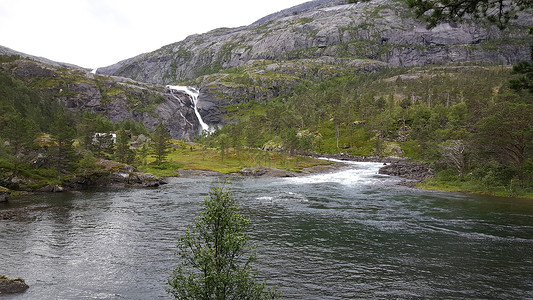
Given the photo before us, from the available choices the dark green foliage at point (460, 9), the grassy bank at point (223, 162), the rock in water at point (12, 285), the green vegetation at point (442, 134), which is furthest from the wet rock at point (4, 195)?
the green vegetation at point (442, 134)

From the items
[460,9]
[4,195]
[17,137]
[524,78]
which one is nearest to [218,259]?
[460,9]

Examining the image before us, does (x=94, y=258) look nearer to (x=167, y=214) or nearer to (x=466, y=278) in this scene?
(x=167, y=214)

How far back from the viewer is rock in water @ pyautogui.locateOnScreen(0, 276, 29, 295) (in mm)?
20266

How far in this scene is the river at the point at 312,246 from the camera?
71.6ft

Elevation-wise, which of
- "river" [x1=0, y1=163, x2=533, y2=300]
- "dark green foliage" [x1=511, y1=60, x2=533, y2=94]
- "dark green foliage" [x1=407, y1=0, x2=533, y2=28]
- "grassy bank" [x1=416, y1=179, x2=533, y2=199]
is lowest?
"river" [x1=0, y1=163, x2=533, y2=300]

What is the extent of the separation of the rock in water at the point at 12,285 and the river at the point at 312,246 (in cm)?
76

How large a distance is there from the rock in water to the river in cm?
76

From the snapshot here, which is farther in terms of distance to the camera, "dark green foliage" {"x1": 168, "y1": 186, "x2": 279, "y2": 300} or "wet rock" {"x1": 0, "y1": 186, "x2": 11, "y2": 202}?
"wet rock" {"x1": 0, "y1": 186, "x2": 11, "y2": 202}

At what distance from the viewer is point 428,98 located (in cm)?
19525

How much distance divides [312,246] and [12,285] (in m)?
24.5

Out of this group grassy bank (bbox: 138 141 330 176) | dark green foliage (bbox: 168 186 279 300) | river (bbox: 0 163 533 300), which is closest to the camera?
dark green foliage (bbox: 168 186 279 300)

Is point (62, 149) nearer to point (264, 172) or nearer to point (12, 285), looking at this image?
point (264, 172)

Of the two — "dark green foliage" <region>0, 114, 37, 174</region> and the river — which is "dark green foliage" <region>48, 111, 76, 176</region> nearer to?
"dark green foliage" <region>0, 114, 37, 174</region>

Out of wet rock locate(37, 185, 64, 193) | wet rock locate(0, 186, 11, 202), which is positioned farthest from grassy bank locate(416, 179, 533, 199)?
wet rock locate(0, 186, 11, 202)
